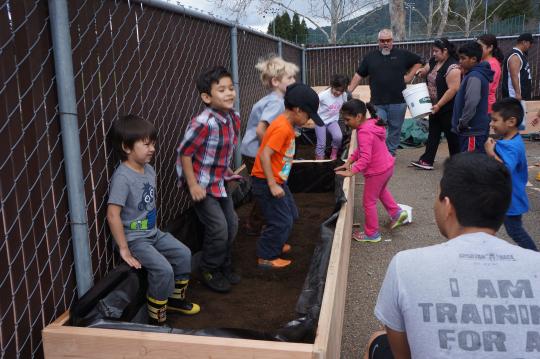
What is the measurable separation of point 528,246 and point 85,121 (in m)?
3.31

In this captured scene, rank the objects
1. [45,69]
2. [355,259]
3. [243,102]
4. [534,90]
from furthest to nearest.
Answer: [534,90]
[243,102]
[355,259]
[45,69]

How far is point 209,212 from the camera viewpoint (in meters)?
3.56

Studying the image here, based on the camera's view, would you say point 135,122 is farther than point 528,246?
No

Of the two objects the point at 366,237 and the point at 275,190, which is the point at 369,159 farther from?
the point at 275,190

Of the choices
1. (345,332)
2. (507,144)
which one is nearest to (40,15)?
(345,332)

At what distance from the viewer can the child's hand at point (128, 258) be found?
286 centimetres

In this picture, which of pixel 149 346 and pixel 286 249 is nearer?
pixel 149 346

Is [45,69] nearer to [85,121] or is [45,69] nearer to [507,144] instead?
[85,121]

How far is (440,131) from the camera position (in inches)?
317

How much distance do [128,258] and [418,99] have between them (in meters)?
5.91

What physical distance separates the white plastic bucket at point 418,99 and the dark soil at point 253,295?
3.63 metres

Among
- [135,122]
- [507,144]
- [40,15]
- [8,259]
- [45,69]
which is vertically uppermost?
[40,15]

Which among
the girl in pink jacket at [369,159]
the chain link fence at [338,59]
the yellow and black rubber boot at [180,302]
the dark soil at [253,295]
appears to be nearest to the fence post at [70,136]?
the yellow and black rubber boot at [180,302]

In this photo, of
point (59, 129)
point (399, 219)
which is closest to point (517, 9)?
point (399, 219)
